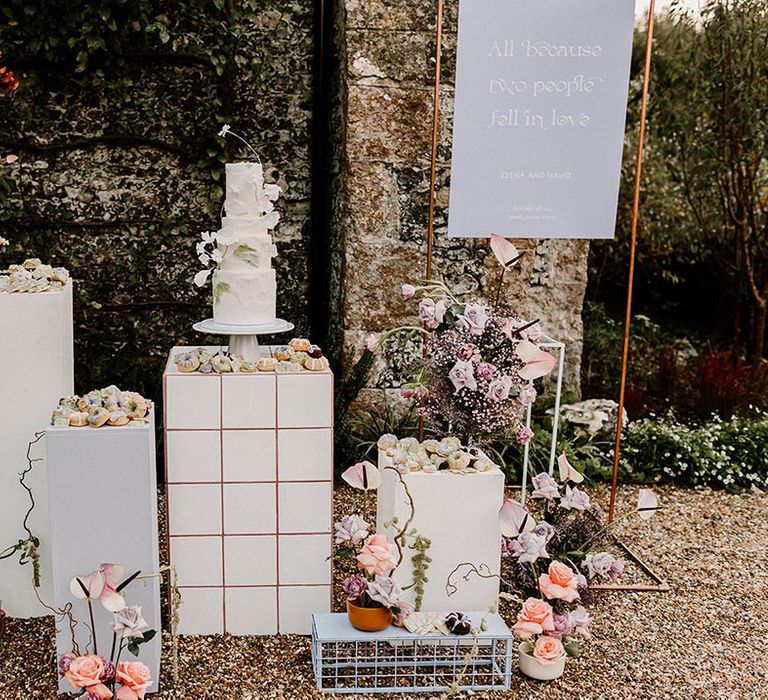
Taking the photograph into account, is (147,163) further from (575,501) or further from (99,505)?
(575,501)

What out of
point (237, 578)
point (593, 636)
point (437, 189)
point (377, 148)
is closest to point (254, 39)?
point (377, 148)

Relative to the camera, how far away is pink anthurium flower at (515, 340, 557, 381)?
273cm

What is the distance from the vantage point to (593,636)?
3006 millimetres

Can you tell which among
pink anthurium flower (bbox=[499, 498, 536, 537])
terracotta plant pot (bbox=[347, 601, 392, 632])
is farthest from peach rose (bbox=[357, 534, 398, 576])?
pink anthurium flower (bbox=[499, 498, 536, 537])

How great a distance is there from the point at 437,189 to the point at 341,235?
52 cm

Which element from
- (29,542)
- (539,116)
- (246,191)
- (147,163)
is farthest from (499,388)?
(147,163)

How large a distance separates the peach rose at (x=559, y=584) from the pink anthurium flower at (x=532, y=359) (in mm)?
576

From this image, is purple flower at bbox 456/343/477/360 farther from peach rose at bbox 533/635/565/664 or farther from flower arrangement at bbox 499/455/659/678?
peach rose at bbox 533/635/565/664

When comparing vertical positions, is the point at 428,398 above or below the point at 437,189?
below

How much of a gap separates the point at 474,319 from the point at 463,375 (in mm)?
188

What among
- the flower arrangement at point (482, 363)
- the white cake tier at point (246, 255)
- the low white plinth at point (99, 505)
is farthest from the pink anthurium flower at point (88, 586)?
the flower arrangement at point (482, 363)

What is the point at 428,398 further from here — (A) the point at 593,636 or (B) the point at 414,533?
(A) the point at 593,636

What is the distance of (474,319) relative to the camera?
9.08 feet

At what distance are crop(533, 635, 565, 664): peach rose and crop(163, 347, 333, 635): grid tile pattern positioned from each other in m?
0.69
